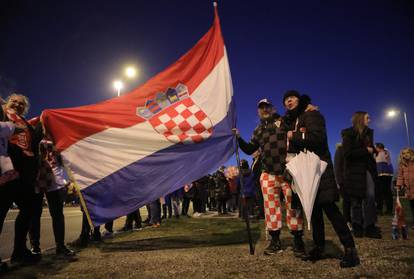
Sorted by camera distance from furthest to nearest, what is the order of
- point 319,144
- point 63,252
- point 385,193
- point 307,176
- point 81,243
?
point 385,193 → point 81,243 → point 63,252 → point 319,144 → point 307,176

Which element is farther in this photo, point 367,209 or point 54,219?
point 367,209

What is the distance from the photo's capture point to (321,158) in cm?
380

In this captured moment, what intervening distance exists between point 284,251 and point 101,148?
3373 millimetres

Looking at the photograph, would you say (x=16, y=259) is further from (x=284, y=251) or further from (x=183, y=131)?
(x=284, y=251)

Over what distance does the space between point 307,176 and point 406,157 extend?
16.5 feet

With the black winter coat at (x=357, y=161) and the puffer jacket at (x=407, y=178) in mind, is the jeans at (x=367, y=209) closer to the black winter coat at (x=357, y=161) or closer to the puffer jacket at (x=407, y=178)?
the black winter coat at (x=357, y=161)

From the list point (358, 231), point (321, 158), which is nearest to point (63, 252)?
point (321, 158)

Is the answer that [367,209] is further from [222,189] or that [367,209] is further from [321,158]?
[222,189]

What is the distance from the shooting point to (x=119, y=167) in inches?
196

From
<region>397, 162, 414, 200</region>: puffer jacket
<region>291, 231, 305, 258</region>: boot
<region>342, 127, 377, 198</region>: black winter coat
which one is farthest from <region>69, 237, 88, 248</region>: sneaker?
<region>397, 162, 414, 200</region>: puffer jacket

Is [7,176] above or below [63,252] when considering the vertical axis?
above

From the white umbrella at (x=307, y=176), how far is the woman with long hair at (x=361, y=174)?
2.23 m

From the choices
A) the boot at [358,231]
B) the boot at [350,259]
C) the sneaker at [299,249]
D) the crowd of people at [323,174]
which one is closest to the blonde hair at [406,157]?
the crowd of people at [323,174]

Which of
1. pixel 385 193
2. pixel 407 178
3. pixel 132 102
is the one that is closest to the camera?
pixel 132 102
